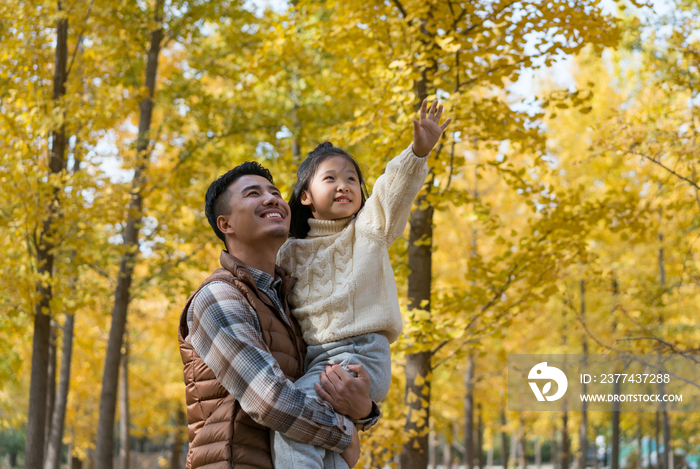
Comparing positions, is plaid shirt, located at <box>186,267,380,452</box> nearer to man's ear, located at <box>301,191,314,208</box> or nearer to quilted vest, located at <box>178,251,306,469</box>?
quilted vest, located at <box>178,251,306,469</box>

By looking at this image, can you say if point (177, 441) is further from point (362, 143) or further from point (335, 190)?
point (335, 190)

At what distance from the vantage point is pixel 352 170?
201 centimetres

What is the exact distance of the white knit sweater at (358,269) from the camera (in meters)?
1.79

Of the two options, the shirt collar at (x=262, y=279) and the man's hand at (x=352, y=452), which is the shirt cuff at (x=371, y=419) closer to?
the man's hand at (x=352, y=452)

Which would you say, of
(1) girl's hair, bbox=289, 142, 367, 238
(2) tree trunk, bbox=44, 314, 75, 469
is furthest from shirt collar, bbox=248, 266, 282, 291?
(2) tree trunk, bbox=44, 314, 75, 469

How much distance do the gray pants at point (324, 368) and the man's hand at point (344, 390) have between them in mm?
38

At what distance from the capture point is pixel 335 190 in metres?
1.96

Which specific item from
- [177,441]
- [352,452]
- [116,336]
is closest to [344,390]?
[352,452]

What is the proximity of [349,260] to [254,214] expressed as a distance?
34 centimetres

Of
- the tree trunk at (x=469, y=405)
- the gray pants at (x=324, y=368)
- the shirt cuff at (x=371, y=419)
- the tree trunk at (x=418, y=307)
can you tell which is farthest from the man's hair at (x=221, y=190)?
the tree trunk at (x=469, y=405)

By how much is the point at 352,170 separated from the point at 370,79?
3.09m

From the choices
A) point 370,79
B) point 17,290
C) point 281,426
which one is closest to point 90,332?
point 17,290

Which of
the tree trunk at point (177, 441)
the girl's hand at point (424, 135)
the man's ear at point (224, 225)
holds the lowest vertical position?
Result: the tree trunk at point (177, 441)

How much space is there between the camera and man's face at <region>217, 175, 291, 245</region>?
178 cm
